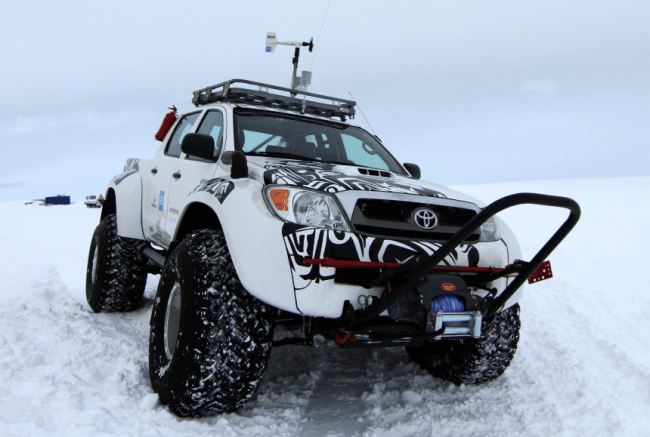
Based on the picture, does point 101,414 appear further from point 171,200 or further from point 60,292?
point 60,292

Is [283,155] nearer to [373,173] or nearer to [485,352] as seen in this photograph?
[373,173]

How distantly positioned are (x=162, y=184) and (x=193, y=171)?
77 cm

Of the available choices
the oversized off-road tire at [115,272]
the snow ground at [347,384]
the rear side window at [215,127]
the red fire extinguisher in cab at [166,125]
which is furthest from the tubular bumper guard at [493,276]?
the red fire extinguisher in cab at [166,125]

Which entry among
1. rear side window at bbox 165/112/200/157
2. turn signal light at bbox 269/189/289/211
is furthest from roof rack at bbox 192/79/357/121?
turn signal light at bbox 269/189/289/211

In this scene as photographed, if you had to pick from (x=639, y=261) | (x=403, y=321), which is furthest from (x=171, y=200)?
(x=639, y=261)

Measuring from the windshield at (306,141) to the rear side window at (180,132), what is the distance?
984 mm

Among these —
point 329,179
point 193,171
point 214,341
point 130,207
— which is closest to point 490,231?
point 329,179

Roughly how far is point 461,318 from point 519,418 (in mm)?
968

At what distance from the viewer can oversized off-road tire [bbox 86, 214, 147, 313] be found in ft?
16.2

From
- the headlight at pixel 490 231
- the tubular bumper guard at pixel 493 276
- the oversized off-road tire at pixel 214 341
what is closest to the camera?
the tubular bumper guard at pixel 493 276

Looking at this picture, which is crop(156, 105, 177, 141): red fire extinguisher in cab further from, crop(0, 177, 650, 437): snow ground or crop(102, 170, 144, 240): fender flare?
crop(0, 177, 650, 437): snow ground

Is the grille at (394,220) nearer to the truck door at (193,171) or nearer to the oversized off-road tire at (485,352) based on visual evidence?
the oversized off-road tire at (485,352)

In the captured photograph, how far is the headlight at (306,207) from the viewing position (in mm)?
2432

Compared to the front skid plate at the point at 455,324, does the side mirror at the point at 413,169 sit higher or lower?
higher
